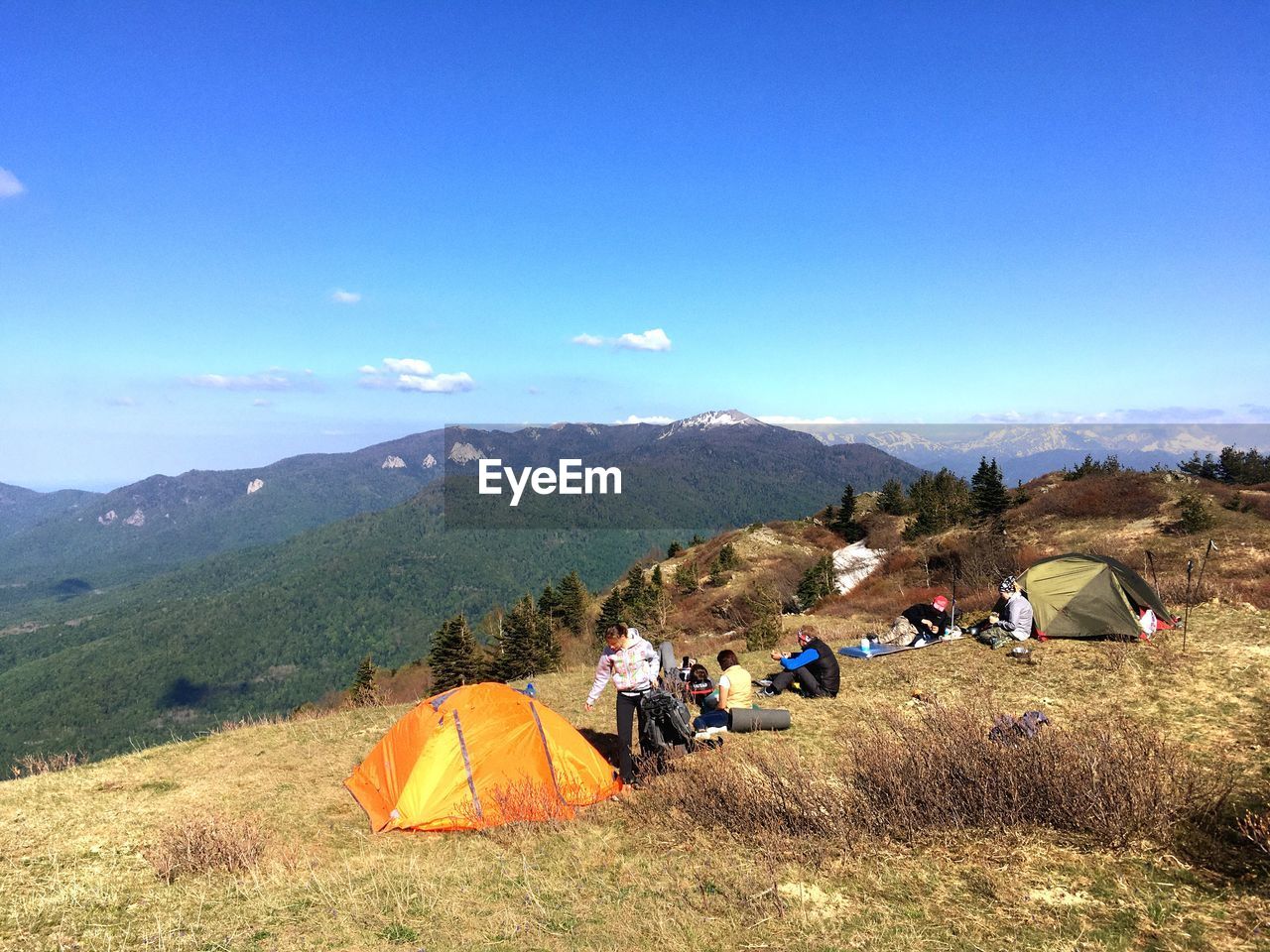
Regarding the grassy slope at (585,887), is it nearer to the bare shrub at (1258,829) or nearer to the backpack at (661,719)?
the bare shrub at (1258,829)

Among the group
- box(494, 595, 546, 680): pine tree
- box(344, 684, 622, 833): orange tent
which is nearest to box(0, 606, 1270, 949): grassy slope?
box(344, 684, 622, 833): orange tent

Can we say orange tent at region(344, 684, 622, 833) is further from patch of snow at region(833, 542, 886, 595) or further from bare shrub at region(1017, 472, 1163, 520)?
patch of snow at region(833, 542, 886, 595)

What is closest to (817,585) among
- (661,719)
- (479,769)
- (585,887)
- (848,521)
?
(848,521)

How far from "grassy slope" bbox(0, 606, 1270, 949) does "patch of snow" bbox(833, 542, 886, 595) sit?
3671 cm

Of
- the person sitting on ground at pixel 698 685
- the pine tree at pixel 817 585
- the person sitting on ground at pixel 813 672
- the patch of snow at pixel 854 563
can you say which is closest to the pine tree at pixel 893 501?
the patch of snow at pixel 854 563

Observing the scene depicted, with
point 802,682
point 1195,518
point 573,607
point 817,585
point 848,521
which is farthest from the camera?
point 848,521

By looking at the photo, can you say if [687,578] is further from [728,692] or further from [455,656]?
[728,692]

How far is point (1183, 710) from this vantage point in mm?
9586

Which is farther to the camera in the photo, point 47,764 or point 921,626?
point 921,626

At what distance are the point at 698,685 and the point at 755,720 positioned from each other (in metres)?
1.87

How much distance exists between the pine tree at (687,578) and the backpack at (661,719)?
47.8 m

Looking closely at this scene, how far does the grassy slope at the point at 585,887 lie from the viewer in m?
4.69

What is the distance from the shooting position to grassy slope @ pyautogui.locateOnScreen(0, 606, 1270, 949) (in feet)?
15.4

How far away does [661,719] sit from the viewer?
8.56 m
